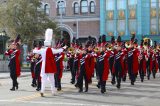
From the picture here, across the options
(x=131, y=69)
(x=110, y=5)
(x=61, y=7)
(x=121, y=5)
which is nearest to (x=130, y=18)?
(x=121, y=5)

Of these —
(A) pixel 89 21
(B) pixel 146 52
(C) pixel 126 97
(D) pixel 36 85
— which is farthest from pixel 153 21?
(C) pixel 126 97

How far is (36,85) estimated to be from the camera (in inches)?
755

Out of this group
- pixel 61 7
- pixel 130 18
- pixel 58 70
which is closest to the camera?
pixel 58 70

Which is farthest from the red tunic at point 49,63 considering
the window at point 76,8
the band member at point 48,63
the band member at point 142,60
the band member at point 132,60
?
the window at point 76,8

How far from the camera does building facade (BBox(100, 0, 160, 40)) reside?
55.3 metres

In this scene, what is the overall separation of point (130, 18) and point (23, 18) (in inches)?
706

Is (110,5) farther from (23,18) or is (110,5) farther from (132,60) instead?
(132,60)

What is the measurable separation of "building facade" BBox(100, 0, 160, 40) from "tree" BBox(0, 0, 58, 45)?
51.5 feet

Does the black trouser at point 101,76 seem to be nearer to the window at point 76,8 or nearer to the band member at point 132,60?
the band member at point 132,60

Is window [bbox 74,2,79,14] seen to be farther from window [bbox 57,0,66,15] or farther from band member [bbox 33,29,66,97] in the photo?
band member [bbox 33,29,66,97]

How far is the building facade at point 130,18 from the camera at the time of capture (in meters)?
55.3

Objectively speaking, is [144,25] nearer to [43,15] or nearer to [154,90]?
[43,15]

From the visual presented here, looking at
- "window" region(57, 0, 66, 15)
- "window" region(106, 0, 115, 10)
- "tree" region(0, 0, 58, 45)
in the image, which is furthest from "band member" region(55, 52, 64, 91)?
"window" region(57, 0, 66, 15)

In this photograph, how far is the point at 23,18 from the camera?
42594 millimetres
